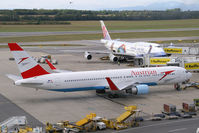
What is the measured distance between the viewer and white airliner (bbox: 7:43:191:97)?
40406 mm

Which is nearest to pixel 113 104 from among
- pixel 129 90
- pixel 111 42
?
pixel 129 90

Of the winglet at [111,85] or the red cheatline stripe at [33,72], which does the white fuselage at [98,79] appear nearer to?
the red cheatline stripe at [33,72]

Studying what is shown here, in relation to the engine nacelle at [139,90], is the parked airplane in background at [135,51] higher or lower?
higher

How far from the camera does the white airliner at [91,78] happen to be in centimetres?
4041

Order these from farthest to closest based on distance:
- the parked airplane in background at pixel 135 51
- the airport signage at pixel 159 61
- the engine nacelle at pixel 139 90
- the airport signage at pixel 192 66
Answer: the parked airplane in background at pixel 135 51
the airport signage at pixel 159 61
the airport signage at pixel 192 66
the engine nacelle at pixel 139 90

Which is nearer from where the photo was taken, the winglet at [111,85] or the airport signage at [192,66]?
the winglet at [111,85]

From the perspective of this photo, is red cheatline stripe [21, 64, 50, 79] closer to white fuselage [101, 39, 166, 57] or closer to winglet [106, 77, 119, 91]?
winglet [106, 77, 119, 91]

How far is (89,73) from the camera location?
4356cm

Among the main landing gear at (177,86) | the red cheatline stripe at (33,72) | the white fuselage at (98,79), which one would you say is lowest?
the main landing gear at (177,86)

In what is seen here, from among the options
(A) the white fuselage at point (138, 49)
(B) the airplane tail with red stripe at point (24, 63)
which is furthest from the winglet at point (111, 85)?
(A) the white fuselage at point (138, 49)

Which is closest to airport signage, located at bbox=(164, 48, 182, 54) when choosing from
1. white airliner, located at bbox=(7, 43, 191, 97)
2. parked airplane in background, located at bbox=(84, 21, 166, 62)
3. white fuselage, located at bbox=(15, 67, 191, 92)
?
parked airplane in background, located at bbox=(84, 21, 166, 62)

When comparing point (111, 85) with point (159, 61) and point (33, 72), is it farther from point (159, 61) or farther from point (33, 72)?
point (159, 61)

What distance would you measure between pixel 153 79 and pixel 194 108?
32.1ft

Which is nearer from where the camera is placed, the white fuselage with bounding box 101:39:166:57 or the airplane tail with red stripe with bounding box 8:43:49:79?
the airplane tail with red stripe with bounding box 8:43:49:79
